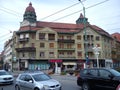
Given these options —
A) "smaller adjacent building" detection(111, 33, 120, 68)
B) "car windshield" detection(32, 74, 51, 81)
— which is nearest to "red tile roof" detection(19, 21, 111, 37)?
"smaller adjacent building" detection(111, 33, 120, 68)

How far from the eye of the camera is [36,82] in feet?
50.1

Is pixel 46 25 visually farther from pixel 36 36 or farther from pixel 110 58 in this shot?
pixel 110 58

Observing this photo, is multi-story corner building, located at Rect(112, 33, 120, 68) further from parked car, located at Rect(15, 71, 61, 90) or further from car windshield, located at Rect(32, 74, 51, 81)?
car windshield, located at Rect(32, 74, 51, 81)

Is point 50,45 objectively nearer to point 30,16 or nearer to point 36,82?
point 30,16

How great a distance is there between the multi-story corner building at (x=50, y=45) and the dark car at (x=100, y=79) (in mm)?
53045

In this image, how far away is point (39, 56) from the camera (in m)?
71.4

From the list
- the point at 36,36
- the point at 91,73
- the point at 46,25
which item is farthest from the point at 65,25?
the point at 91,73

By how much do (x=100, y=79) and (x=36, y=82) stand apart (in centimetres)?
396

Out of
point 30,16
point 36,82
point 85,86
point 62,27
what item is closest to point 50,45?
point 62,27

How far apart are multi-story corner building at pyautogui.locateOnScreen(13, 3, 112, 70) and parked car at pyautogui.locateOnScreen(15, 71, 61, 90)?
53107 mm

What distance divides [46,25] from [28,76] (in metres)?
63.2

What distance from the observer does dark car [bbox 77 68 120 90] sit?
49.5ft

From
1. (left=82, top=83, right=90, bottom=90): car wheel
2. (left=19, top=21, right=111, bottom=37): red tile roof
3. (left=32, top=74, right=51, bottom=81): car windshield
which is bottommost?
(left=82, top=83, right=90, bottom=90): car wheel

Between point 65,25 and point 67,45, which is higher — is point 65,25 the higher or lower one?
the higher one
